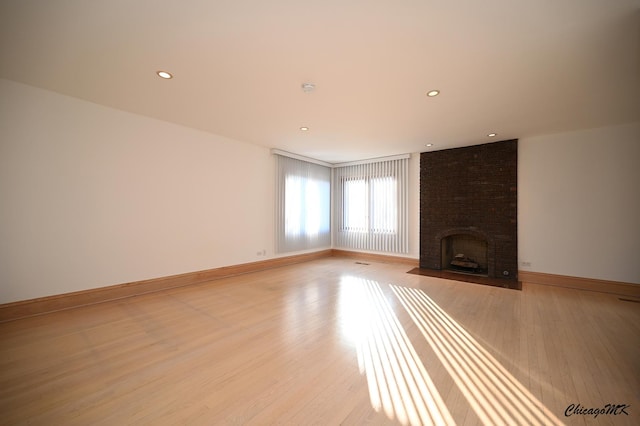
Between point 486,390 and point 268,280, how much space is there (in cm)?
365

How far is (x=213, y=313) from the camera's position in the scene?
3178 millimetres

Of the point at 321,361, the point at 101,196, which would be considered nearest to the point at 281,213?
the point at 101,196

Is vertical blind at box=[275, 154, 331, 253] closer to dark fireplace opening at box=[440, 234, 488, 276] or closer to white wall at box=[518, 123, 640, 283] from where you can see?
dark fireplace opening at box=[440, 234, 488, 276]

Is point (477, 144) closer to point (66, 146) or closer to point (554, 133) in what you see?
point (554, 133)

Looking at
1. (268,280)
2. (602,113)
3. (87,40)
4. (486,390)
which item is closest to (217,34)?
(87,40)

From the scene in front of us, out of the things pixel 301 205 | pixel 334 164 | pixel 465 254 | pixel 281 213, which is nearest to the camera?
pixel 465 254

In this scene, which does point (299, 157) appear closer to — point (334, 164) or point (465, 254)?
point (334, 164)

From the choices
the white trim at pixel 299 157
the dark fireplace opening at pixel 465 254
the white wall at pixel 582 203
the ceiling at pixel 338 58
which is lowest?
the dark fireplace opening at pixel 465 254

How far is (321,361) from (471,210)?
472 centimetres

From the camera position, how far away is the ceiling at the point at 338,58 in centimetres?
186

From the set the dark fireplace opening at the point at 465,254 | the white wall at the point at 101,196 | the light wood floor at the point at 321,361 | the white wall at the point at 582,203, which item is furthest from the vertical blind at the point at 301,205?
the white wall at the point at 582,203

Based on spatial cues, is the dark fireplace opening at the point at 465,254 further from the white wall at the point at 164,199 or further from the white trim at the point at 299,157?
the white trim at the point at 299,157

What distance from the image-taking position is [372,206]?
6.91m

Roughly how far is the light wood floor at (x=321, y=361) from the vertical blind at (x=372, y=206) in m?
2.91
